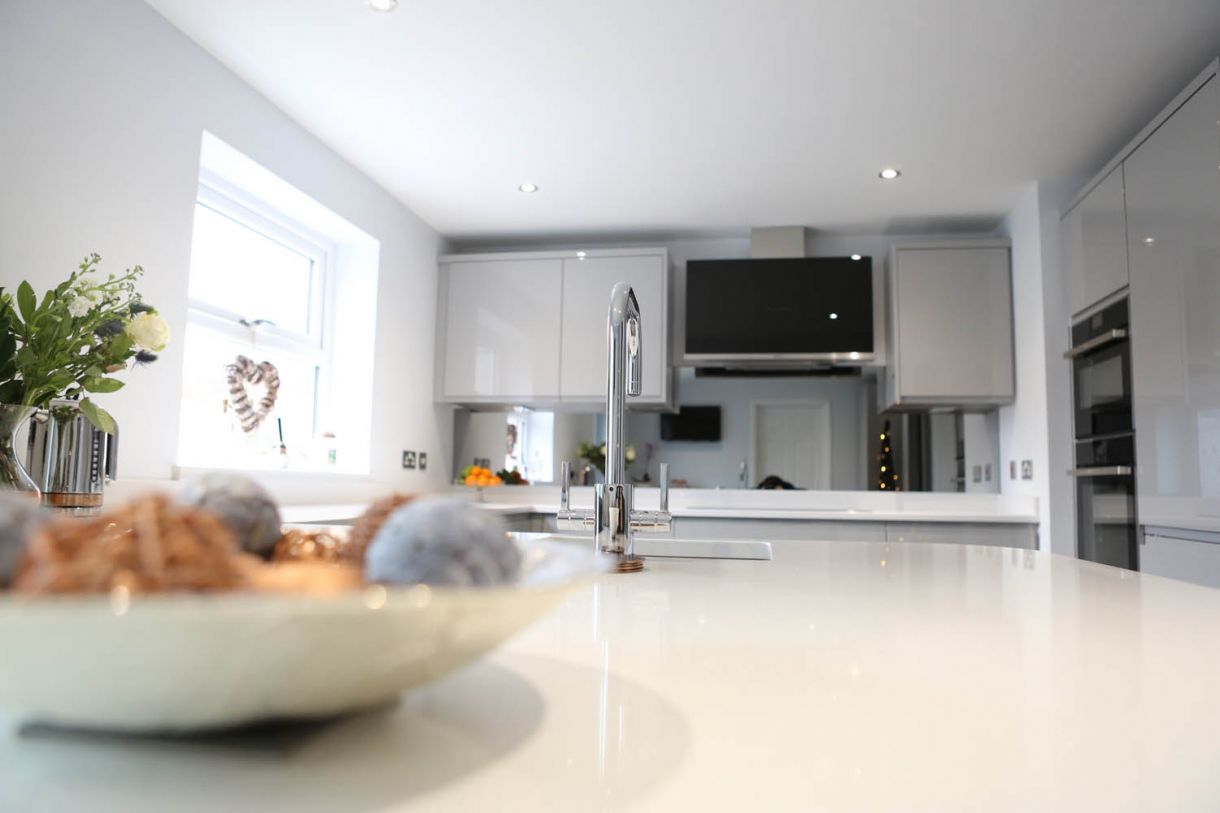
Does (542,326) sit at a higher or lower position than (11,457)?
higher

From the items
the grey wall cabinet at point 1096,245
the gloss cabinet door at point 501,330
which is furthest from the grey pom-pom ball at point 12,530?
the gloss cabinet door at point 501,330

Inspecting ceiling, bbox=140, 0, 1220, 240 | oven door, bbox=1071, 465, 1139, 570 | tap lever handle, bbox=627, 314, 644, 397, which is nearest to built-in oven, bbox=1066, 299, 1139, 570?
oven door, bbox=1071, 465, 1139, 570

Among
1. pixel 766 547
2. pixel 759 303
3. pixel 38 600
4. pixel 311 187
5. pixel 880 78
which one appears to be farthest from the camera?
pixel 759 303

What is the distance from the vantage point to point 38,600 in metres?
0.24

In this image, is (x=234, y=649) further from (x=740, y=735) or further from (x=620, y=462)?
(x=620, y=462)

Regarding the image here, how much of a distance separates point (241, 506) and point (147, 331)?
148cm

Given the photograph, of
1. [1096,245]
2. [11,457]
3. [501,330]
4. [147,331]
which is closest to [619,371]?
[147,331]

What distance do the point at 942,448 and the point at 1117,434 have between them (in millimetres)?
1345

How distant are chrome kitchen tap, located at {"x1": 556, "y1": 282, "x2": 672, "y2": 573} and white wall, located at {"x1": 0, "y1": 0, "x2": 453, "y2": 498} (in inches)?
69.9

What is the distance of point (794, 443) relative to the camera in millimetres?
4492

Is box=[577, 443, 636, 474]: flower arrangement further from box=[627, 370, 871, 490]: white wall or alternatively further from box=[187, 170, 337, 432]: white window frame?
box=[187, 170, 337, 432]: white window frame

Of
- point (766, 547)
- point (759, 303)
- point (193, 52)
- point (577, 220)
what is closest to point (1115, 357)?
point (759, 303)

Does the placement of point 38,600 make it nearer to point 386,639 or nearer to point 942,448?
point 386,639

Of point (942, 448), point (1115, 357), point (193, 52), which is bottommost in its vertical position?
point (942, 448)
